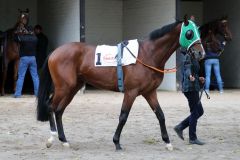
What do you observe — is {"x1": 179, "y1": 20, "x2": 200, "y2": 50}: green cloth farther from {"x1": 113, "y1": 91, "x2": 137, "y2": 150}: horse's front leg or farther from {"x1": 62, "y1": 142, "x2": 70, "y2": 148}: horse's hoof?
{"x1": 62, "y1": 142, "x2": 70, "y2": 148}: horse's hoof

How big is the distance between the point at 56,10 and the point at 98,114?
22.7 feet

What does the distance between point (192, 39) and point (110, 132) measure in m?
2.52

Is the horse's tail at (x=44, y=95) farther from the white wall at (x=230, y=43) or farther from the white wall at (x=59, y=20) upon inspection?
the white wall at (x=230, y=43)

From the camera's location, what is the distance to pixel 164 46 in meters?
7.93

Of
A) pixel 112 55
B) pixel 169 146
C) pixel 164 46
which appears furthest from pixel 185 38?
pixel 169 146

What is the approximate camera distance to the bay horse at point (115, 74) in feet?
25.5

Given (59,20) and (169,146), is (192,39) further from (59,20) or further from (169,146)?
(59,20)

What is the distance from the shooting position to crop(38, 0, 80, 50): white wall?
16172mm

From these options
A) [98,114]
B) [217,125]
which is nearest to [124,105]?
[217,125]

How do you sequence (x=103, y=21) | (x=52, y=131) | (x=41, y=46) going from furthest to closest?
(x=103, y=21) → (x=41, y=46) → (x=52, y=131)

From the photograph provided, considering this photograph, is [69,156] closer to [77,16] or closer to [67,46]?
[67,46]

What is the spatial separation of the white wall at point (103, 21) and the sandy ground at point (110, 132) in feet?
17.7

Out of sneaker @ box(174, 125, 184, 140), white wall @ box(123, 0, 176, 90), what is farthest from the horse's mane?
white wall @ box(123, 0, 176, 90)

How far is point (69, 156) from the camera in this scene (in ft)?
24.2
